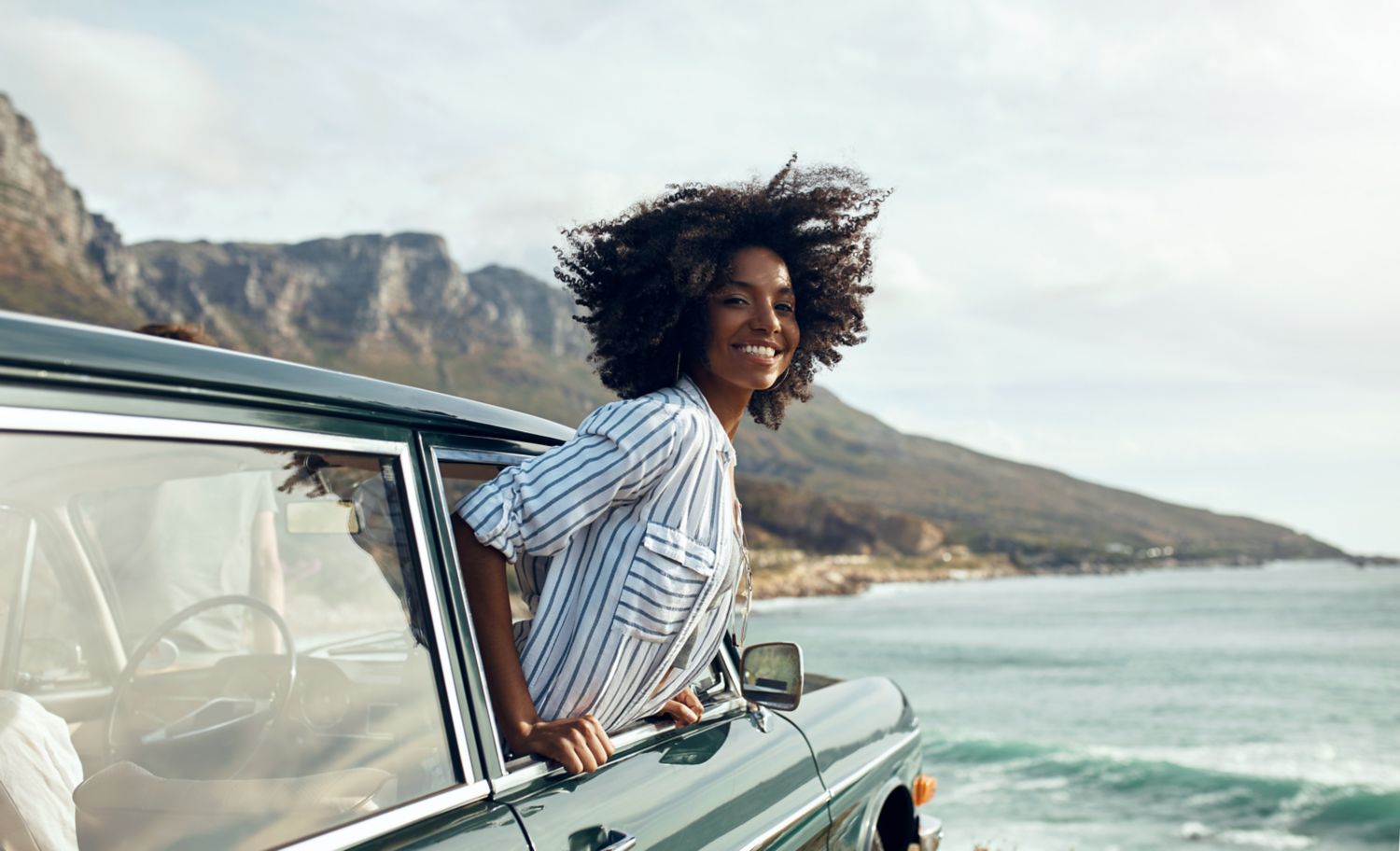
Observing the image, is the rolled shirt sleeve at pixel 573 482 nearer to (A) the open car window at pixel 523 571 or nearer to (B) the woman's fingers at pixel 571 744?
(A) the open car window at pixel 523 571

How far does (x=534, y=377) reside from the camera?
15825 centimetres

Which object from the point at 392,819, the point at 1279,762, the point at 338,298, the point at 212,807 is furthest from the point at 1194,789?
the point at 338,298

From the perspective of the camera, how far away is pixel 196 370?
1.35 m

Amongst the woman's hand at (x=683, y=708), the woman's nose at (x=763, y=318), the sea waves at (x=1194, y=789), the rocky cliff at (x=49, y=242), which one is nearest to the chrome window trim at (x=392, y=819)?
the woman's hand at (x=683, y=708)

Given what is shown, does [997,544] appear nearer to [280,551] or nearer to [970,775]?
[970,775]

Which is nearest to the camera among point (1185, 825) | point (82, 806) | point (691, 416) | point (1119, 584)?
point (82, 806)

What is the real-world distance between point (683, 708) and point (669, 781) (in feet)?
1.15

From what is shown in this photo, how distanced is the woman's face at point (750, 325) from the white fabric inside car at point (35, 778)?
152cm

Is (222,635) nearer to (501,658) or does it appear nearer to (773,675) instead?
(501,658)

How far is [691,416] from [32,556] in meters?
1.55

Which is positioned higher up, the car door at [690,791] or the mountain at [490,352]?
the mountain at [490,352]

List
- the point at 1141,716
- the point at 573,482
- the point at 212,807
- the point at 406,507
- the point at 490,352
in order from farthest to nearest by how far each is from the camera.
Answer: the point at 490,352, the point at 1141,716, the point at 573,482, the point at 406,507, the point at 212,807

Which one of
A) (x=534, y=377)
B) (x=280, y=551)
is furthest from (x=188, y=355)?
(x=534, y=377)

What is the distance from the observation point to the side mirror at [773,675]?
2756mm
